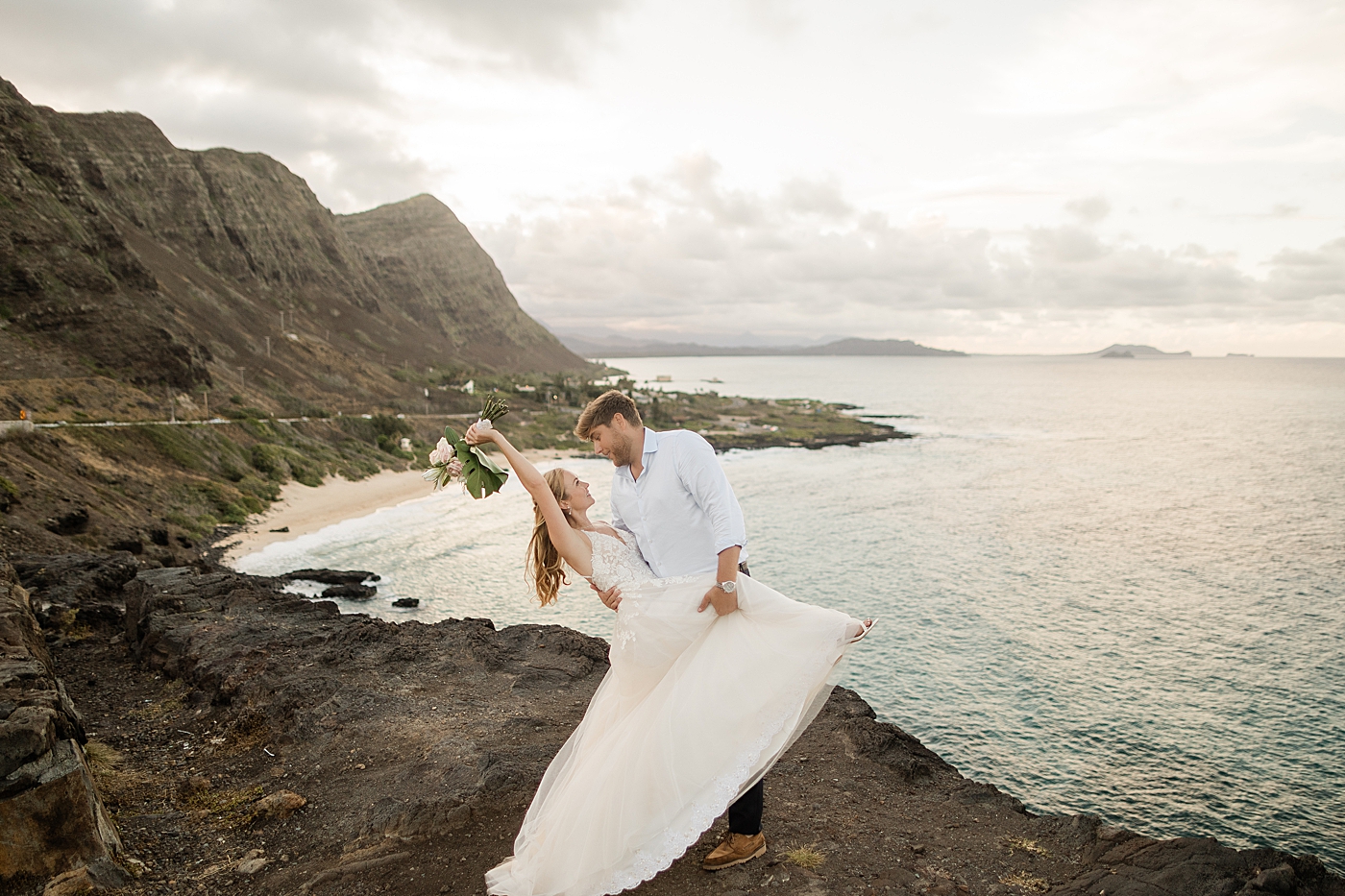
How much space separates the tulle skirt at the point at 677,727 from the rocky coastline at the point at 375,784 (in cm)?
79

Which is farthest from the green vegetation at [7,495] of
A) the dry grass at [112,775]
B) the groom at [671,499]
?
the groom at [671,499]

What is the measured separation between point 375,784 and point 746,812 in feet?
12.3

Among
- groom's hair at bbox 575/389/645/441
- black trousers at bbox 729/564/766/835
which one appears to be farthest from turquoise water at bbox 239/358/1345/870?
groom's hair at bbox 575/389/645/441

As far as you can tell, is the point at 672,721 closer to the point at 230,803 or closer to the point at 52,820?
the point at 52,820

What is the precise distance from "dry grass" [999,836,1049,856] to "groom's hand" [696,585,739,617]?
12.8 ft

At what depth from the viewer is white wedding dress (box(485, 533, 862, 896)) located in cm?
450

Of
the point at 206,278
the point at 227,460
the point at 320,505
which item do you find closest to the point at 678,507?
the point at 320,505

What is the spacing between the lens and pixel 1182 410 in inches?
4926

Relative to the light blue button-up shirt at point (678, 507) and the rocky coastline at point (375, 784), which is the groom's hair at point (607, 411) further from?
the rocky coastline at point (375, 784)

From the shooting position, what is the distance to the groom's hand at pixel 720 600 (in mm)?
4586

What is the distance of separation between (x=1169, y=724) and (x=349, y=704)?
17972 millimetres

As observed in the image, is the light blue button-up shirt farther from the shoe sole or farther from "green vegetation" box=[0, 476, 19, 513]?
"green vegetation" box=[0, 476, 19, 513]

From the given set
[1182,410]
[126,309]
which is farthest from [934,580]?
[1182,410]

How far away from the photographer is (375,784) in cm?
693
